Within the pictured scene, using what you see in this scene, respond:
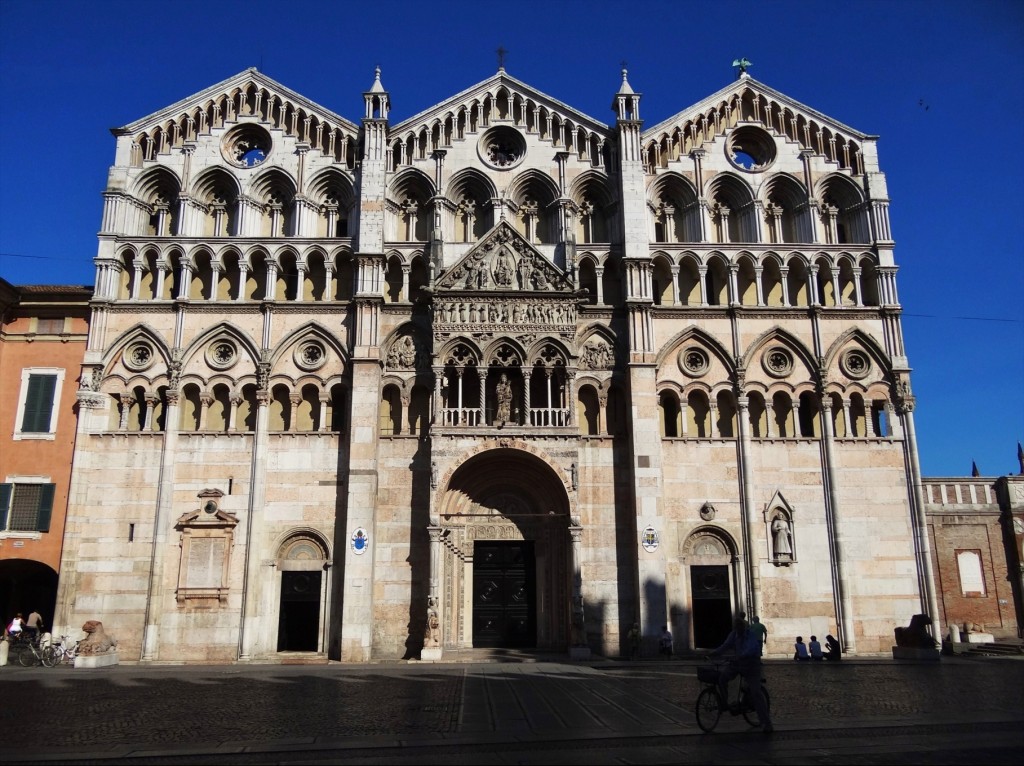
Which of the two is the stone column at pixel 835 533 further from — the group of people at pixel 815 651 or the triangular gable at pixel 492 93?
the triangular gable at pixel 492 93

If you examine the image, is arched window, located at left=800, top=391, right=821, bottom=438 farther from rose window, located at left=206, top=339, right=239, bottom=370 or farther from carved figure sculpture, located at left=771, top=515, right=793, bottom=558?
rose window, located at left=206, top=339, right=239, bottom=370

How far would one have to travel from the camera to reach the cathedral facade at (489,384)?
104 ft

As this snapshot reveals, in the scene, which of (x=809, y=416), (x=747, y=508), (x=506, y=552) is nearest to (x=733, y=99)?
(x=809, y=416)

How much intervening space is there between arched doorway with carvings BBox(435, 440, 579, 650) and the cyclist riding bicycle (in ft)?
56.0

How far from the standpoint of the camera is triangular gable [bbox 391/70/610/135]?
121ft

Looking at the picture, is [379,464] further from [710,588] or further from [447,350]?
[710,588]

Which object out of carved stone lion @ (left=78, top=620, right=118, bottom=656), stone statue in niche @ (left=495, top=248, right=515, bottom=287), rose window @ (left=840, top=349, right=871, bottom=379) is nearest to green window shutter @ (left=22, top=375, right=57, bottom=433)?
carved stone lion @ (left=78, top=620, right=118, bottom=656)

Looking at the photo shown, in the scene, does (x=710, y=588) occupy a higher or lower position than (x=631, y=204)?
lower

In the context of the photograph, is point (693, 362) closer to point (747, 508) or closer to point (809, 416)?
point (809, 416)

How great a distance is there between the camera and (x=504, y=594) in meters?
32.6

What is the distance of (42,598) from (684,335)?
29.9 metres

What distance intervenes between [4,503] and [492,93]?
1039 inches

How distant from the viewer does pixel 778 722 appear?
1488 centimetres

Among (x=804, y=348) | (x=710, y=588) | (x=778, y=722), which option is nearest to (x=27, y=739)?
(x=778, y=722)
